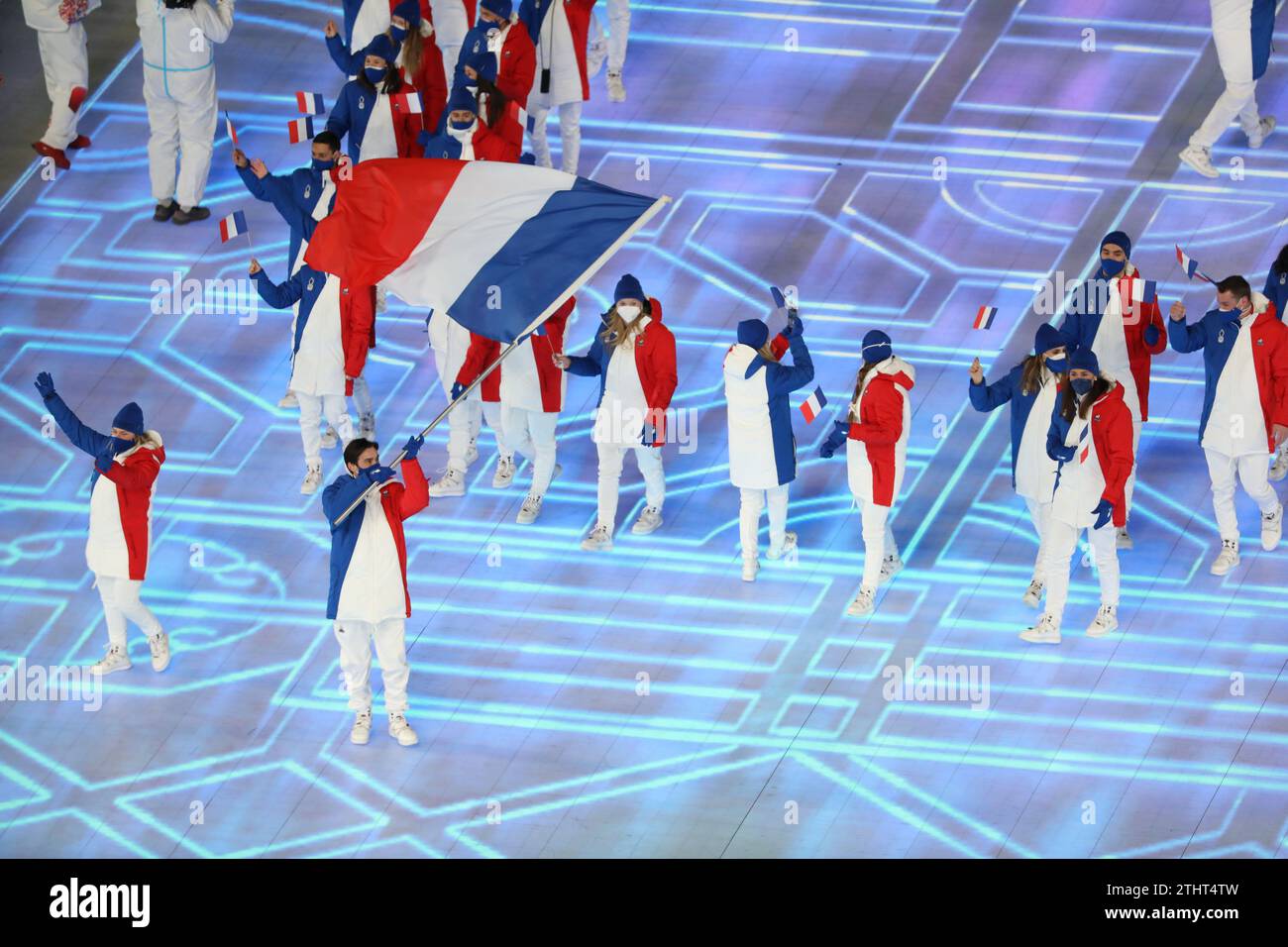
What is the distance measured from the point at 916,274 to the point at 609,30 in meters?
3.24

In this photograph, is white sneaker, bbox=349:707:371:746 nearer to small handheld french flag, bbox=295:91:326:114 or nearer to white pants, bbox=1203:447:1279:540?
small handheld french flag, bbox=295:91:326:114

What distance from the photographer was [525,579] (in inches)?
580

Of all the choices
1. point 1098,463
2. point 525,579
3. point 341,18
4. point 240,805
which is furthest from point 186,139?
point 1098,463

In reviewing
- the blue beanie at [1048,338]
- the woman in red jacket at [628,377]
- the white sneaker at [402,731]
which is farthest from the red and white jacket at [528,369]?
the blue beanie at [1048,338]

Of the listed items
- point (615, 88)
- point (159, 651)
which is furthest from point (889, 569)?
point (615, 88)

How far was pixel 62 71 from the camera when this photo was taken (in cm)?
1784

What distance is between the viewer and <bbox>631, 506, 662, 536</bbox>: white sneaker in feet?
49.4

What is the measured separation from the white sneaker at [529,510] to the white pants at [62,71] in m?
5.18

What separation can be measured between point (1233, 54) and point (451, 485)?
21.0ft

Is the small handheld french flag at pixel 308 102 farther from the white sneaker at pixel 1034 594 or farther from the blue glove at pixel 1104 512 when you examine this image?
the blue glove at pixel 1104 512

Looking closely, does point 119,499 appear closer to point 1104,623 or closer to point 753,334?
point 753,334

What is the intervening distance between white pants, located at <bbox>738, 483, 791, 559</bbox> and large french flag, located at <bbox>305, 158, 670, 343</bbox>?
5.54 feet

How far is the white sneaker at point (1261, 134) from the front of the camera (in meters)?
17.7
